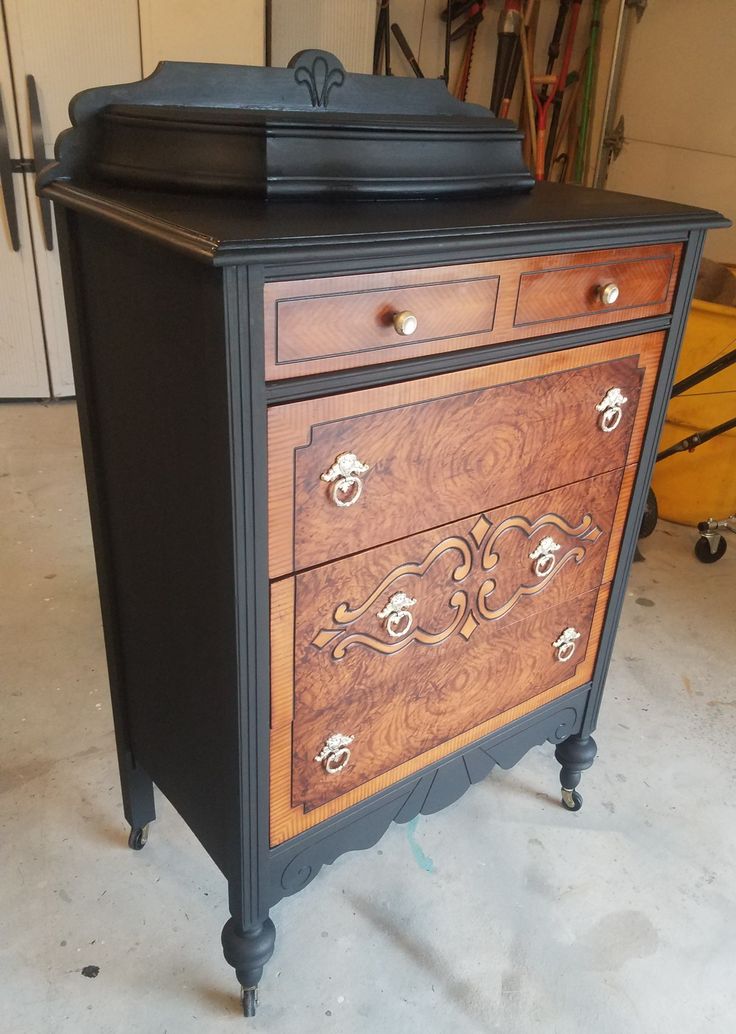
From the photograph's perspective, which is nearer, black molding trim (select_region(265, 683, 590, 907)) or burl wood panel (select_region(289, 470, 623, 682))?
burl wood panel (select_region(289, 470, 623, 682))

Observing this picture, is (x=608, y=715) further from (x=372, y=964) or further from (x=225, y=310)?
(x=225, y=310)

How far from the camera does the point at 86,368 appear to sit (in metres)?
1.16

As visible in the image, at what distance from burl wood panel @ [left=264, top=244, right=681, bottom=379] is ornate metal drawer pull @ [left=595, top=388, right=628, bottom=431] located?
118mm

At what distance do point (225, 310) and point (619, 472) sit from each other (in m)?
0.79

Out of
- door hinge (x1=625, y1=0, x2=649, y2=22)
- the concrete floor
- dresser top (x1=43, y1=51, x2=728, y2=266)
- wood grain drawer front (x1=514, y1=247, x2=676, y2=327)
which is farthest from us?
door hinge (x1=625, y1=0, x2=649, y2=22)

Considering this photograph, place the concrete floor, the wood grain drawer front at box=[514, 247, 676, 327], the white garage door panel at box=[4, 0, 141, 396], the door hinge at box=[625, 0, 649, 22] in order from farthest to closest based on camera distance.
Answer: the door hinge at box=[625, 0, 649, 22], the white garage door panel at box=[4, 0, 141, 396], the concrete floor, the wood grain drawer front at box=[514, 247, 676, 327]

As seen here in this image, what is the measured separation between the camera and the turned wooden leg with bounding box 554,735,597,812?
161cm

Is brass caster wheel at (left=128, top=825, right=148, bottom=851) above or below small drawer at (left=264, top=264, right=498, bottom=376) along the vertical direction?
below

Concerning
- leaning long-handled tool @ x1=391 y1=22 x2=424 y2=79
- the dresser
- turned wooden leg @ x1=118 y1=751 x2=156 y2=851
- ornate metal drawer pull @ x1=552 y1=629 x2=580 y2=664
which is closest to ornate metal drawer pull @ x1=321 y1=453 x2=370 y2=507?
the dresser

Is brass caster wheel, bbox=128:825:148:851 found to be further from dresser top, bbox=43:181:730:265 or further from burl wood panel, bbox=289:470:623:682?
dresser top, bbox=43:181:730:265

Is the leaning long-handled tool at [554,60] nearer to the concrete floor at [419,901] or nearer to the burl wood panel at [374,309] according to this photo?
the concrete floor at [419,901]

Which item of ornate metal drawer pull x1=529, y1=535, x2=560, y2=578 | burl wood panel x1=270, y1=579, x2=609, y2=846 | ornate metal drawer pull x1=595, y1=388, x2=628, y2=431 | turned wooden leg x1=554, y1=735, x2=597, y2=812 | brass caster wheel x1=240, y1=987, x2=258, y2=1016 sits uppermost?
ornate metal drawer pull x1=595, y1=388, x2=628, y2=431

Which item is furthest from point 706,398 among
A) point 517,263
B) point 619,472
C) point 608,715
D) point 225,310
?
point 225,310

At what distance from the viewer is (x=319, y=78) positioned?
108cm
